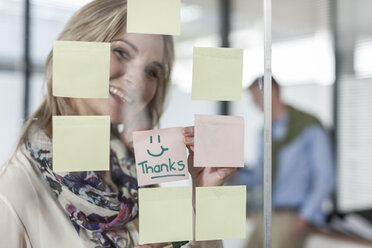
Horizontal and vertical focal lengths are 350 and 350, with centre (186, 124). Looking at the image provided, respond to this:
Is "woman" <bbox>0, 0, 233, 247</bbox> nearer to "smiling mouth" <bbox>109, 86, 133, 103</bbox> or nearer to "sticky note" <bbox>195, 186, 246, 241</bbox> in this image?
"smiling mouth" <bbox>109, 86, 133, 103</bbox>

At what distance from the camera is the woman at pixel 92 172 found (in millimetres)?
916

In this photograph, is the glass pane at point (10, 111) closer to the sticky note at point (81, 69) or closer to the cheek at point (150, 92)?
the sticky note at point (81, 69)

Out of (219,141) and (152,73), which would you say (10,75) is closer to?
(152,73)

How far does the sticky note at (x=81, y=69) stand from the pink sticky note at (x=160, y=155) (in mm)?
172

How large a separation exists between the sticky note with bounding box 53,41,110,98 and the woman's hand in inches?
10.4

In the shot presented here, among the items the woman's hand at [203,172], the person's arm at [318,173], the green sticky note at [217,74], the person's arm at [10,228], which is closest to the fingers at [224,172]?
the woman's hand at [203,172]

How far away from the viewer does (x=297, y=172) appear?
4.41 feet

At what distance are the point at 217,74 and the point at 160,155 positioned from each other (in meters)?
0.29

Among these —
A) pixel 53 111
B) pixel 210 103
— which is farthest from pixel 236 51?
pixel 53 111

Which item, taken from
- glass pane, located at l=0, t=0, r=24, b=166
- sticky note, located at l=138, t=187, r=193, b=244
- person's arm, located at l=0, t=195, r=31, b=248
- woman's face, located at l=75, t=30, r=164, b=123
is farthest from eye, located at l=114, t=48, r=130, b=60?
person's arm, located at l=0, t=195, r=31, b=248

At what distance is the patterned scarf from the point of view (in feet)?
3.07

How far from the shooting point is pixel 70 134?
939mm

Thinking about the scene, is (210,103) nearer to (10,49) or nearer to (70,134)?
(70,134)

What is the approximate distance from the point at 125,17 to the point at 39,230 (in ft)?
2.03
